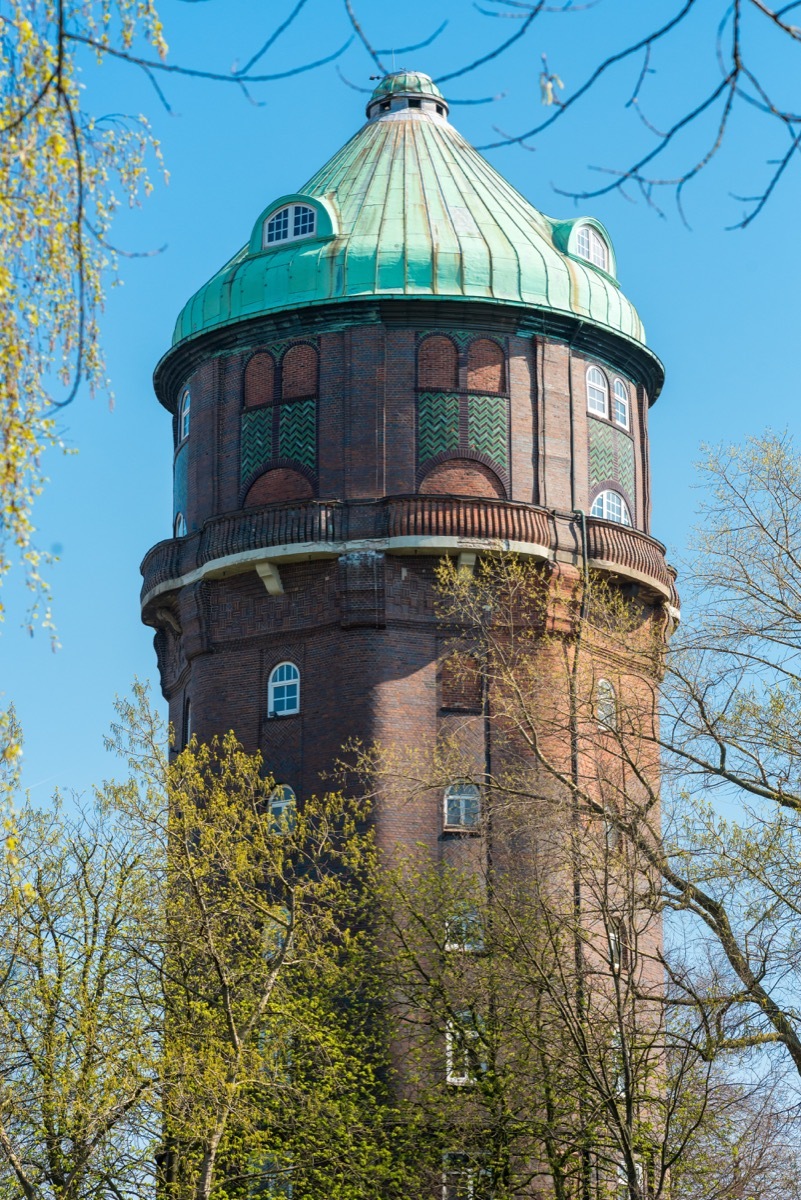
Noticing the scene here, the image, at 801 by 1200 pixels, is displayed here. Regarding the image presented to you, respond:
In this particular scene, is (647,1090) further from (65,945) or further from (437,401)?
(437,401)

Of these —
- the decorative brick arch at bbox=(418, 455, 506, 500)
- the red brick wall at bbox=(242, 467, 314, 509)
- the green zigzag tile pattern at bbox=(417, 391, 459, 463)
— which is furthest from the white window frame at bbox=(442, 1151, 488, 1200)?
the green zigzag tile pattern at bbox=(417, 391, 459, 463)

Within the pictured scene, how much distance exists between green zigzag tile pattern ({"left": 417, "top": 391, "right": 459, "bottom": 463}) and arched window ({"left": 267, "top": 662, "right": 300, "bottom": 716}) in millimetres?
4597

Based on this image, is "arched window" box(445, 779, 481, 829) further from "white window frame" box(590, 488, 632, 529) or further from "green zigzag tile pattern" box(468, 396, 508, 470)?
"white window frame" box(590, 488, 632, 529)

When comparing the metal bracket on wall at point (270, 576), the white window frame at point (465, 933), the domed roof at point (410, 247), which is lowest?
the white window frame at point (465, 933)

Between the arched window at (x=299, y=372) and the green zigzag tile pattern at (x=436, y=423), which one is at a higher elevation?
the arched window at (x=299, y=372)

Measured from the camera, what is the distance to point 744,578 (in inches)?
1054

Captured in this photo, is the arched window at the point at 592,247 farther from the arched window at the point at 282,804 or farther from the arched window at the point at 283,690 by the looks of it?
the arched window at the point at 282,804

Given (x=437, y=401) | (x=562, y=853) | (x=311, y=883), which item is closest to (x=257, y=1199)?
(x=311, y=883)

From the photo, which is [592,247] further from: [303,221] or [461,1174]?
[461,1174]

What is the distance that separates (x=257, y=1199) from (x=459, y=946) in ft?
15.6

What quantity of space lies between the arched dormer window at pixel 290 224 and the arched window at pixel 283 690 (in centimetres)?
865

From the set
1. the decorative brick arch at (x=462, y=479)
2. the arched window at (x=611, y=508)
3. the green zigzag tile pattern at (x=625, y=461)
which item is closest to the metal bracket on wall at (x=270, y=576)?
the decorative brick arch at (x=462, y=479)

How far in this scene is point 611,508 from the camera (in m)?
40.7

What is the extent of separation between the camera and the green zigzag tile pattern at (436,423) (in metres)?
38.5
